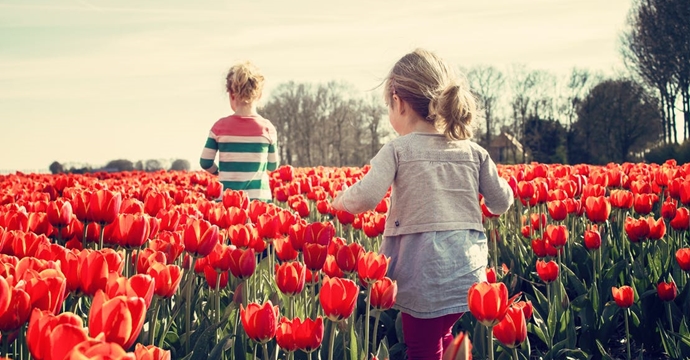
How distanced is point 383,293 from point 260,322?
75 centimetres

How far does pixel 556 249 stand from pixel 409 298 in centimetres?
145

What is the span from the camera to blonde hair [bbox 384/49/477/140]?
3359mm

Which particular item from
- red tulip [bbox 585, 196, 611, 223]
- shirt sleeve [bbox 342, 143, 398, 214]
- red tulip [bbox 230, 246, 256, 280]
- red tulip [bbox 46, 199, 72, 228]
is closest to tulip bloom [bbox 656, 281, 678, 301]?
red tulip [bbox 585, 196, 611, 223]

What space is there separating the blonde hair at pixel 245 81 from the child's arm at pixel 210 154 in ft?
1.61

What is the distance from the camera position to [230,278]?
4082 millimetres

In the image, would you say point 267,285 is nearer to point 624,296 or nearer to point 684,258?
point 624,296

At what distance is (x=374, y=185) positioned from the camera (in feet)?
10.8

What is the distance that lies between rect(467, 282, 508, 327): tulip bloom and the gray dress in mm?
888

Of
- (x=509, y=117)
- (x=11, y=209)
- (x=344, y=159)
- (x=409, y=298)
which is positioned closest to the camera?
(x=409, y=298)

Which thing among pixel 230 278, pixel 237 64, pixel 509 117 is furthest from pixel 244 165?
pixel 509 117

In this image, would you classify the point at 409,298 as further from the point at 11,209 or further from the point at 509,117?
the point at 509,117

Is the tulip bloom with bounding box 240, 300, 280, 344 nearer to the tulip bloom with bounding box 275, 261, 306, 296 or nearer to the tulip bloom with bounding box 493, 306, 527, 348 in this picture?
the tulip bloom with bounding box 275, 261, 306, 296

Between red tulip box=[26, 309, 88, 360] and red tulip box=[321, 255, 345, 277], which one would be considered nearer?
red tulip box=[26, 309, 88, 360]

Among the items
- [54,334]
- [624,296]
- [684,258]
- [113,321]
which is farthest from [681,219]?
[54,334]
